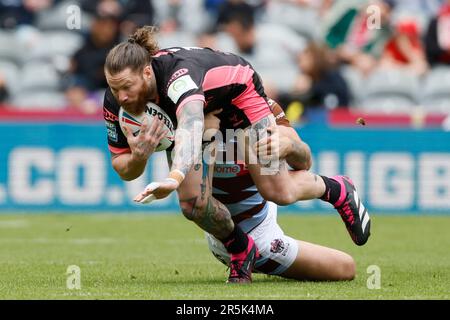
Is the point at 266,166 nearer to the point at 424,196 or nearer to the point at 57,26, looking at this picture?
the point at 424,196

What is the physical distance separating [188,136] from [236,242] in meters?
1.28

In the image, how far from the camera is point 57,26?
18375 millimetres

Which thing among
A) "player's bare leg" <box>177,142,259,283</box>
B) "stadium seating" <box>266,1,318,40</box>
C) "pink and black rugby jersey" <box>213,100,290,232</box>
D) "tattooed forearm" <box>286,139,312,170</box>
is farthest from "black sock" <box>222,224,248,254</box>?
"stadium seating" <box>266,1,318,40</box>

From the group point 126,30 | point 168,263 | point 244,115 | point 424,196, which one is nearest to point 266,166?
point 244,115

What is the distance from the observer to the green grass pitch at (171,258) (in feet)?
23.4

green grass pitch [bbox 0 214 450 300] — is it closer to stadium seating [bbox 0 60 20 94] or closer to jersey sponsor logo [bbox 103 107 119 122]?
jersey sponsor logo [bbox 103 107 119 122]

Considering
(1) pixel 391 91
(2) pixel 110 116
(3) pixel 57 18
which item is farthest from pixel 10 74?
(2) pixel 110 116

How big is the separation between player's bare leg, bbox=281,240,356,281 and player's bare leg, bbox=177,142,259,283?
33 centimetres

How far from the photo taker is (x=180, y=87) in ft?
23.0

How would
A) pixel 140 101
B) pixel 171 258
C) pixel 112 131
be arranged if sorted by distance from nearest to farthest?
pixel 140 101 < pixel 112 131 < pixel 171 258

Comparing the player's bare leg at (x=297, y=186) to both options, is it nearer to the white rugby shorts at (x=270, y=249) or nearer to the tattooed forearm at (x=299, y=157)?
the tattooed forearm at (x=299, y=157)

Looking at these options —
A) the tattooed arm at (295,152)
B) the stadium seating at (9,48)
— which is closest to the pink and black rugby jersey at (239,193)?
the tattooed arm at (295,152)

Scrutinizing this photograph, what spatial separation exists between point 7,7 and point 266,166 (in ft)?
38.1

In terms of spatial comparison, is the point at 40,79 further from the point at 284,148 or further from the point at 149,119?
the point at 149,119
